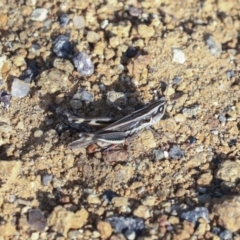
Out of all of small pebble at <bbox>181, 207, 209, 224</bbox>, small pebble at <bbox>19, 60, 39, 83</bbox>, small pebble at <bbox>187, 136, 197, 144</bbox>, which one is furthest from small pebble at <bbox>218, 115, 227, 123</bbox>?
small pebble at <bbox>19, 60, 39, 83</bbox>

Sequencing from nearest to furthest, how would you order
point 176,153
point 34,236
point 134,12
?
point 34,236 < point 176,153 < point 134,12

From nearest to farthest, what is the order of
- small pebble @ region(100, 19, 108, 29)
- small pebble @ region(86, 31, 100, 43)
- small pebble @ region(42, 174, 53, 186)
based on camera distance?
small pebble @ region(42, 174, 53, 186) < small pebble @ region(86, 31, 100, 43) < small pebble @ region(100, 19, 108, 29)

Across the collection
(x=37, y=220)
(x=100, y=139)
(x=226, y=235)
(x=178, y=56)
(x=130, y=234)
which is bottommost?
(x=226, y=235)

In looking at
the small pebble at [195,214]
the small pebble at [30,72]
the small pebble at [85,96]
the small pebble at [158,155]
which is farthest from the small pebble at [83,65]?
the small pebble at [195,214]

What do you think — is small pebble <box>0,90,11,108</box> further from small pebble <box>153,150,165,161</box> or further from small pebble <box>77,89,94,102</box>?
small pebble <box>153,150,165,161</box>

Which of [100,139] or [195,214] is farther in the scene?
[100,139]

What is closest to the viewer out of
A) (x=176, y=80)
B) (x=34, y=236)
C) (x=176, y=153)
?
(x=34, y=236)

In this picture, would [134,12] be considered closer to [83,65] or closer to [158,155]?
[83,65]

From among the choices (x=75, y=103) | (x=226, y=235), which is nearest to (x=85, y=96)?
(x=75, y=103)

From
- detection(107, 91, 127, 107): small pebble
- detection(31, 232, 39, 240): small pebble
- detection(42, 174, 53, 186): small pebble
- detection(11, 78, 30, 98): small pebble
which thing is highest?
detection(11, 78, 30, 98): small pebble
